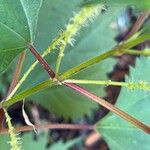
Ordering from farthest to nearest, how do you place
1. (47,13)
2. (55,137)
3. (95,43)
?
(55,137)
(95,43)
(47,13)

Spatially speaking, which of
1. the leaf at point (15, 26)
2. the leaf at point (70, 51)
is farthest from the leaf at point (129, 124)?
the leaf at point (15, 26)

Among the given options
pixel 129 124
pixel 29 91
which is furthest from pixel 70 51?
pixel 29 91

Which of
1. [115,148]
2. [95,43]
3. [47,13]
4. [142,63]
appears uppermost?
[47,13]

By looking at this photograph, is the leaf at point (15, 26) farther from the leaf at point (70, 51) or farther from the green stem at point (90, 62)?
the leaf at point (70, 51)

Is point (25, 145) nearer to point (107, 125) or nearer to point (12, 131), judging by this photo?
point (107, 125)

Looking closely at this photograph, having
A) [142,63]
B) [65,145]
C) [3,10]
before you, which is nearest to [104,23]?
[142,63]
